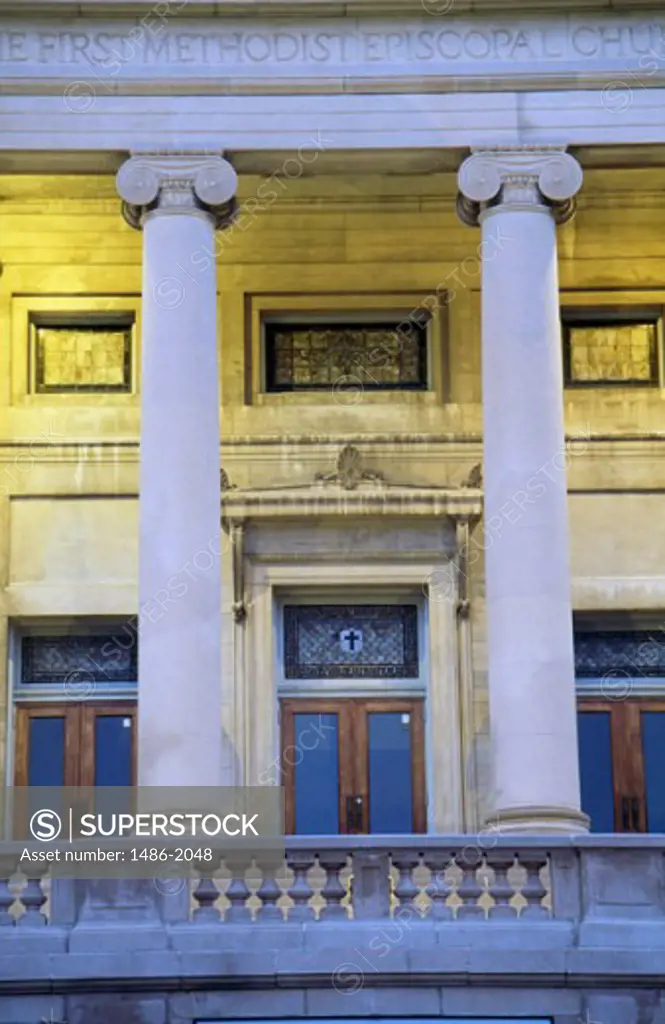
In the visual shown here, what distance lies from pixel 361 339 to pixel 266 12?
586 centimetres

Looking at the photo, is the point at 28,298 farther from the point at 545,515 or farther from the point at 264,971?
the point at 264,971

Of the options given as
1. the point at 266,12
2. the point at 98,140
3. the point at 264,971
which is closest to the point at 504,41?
the point at 266,12

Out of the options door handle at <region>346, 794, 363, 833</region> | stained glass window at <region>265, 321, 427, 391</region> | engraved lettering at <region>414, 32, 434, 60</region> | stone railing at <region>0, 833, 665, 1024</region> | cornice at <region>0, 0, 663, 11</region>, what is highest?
cornice at <region>0, 0, 663, 11</region>

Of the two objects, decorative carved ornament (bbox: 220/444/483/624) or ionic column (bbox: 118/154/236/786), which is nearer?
ionic column (bbox: 118/154/236/786)

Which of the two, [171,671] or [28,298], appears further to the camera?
[28,298]

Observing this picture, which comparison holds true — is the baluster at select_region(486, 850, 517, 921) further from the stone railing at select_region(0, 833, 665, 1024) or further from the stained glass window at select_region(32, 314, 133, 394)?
the stained glass window at select_region(32, 314, 133, 394)

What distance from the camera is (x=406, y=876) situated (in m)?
24.6

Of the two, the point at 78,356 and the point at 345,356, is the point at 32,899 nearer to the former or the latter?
the point at 78,356

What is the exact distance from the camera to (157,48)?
29.8m

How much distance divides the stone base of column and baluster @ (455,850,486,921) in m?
2.08

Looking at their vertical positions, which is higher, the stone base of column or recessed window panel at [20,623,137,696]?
recessed window panel at [20,623,137,696]

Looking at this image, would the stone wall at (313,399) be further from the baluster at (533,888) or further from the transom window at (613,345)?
the baluster at (533,888)

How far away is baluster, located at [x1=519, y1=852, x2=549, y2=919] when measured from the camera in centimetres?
2458

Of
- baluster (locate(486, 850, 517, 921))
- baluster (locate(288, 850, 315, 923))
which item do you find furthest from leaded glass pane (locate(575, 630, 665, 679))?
baluster (locate(288, 850, 315, 923))
